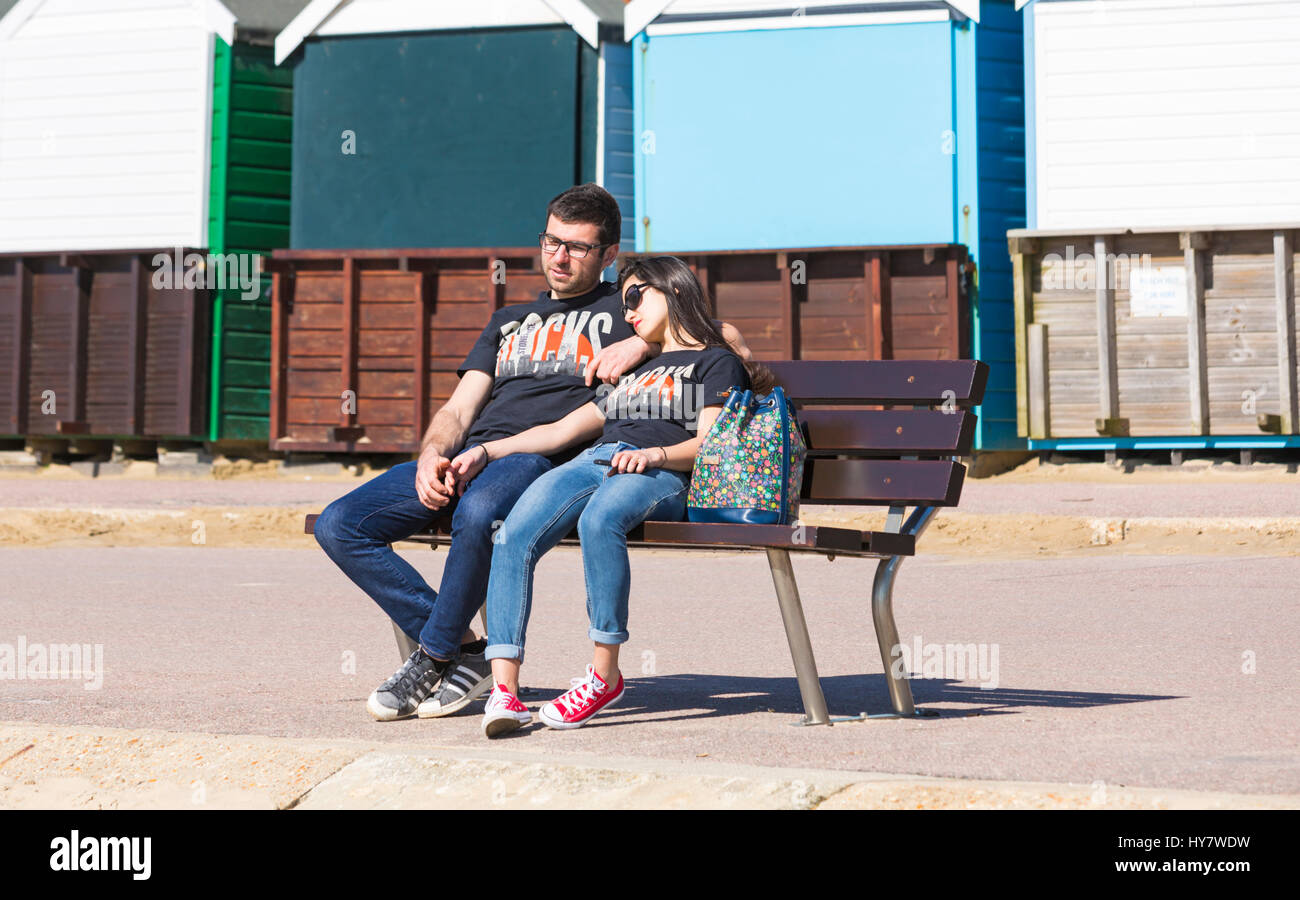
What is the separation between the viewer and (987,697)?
4.99 meters

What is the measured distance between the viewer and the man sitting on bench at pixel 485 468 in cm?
430

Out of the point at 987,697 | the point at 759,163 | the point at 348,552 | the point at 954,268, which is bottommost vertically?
the point at 987,697

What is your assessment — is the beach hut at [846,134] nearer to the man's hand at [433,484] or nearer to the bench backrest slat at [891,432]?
the bench backrest slat at [891,432]

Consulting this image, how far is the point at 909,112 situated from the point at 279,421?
296 inches

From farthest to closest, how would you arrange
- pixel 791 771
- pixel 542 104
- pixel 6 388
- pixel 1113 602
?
pixel 6 388
pixel 542 104
pixel 1113 602
pixel 791 771

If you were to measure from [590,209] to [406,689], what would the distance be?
4.84 feet

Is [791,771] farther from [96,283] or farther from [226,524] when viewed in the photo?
[96,283]

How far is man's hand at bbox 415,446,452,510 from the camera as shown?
437cm

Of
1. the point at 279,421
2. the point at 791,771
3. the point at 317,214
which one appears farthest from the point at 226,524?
the point at 791,771

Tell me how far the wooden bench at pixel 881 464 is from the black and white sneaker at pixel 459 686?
0.99 ft

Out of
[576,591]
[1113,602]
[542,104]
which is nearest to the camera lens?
[1113,602]

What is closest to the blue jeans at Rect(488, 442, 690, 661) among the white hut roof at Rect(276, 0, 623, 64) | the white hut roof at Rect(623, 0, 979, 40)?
the white hut roof at Rect(623, 0, 979, 40)

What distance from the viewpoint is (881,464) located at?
15.0 feet

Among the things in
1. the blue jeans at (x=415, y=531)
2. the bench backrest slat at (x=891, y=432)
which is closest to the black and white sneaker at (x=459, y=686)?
the blue jeans at (x=415, y=531)
